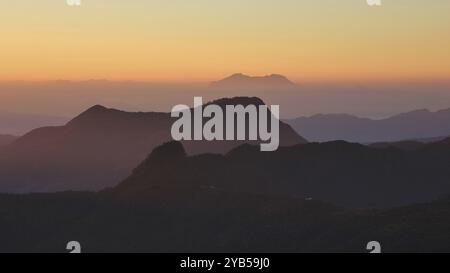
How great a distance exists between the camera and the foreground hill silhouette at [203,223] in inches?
3319

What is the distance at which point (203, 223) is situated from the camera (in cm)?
10650

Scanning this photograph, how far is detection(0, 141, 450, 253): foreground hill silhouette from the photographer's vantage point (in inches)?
3319

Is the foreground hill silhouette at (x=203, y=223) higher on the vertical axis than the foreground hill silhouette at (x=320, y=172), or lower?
lower

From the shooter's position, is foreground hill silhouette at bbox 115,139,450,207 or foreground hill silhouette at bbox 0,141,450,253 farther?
foreground hill silhouette at bbox 115,139,450,207

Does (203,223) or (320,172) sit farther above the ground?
(320,172)

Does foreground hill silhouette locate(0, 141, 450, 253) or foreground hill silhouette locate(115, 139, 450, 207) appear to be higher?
foreground hill silhouette locate(115, 139, 450, 207)

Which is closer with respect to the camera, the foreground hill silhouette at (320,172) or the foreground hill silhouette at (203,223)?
the foreground hill silhouette at (203,223)

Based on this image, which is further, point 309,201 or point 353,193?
point 353,193

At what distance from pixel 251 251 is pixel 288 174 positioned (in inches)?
3104

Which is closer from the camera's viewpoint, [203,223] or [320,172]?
[203,223]
